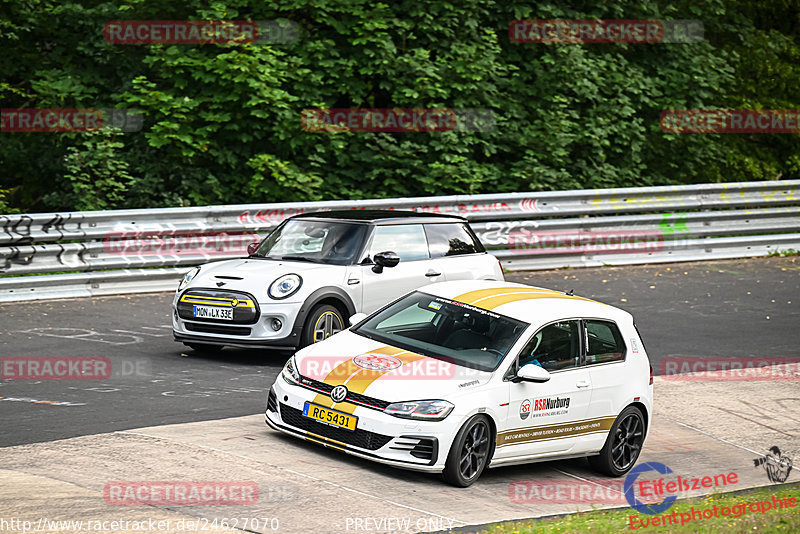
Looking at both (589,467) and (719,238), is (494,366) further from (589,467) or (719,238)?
(719,238)

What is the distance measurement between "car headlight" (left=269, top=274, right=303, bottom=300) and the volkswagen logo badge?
121 inches

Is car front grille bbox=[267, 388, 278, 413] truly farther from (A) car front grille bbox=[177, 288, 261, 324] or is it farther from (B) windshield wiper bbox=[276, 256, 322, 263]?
(B) windshield wiper bbox=[276, 256, 322, 263]

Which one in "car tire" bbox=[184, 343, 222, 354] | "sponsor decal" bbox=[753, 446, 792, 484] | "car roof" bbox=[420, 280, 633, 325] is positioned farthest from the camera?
"car tire" bbox=[184, 343, 222, 354]

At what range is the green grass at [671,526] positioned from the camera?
272 inches

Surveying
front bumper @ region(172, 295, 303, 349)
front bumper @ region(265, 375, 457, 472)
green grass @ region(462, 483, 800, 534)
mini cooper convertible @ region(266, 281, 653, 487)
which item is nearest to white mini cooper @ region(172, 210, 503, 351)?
front bumper @ region(172, 295, 303, 349)

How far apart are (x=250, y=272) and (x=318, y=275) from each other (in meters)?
0.72

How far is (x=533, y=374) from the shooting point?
859cm

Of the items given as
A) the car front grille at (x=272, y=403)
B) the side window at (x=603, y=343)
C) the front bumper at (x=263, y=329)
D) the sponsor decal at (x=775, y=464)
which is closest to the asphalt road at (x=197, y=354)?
the front bumper at (x=263, y=329)

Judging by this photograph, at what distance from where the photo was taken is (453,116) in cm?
1986

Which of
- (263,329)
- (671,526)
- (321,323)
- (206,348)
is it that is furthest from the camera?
(206,348)

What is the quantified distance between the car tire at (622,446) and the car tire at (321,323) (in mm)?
3273

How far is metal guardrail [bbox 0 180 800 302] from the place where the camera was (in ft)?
48.5

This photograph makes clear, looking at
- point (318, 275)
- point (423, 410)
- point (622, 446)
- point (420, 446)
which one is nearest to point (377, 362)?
point (423, 410)

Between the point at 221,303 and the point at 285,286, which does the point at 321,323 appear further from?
the point at 221,303
